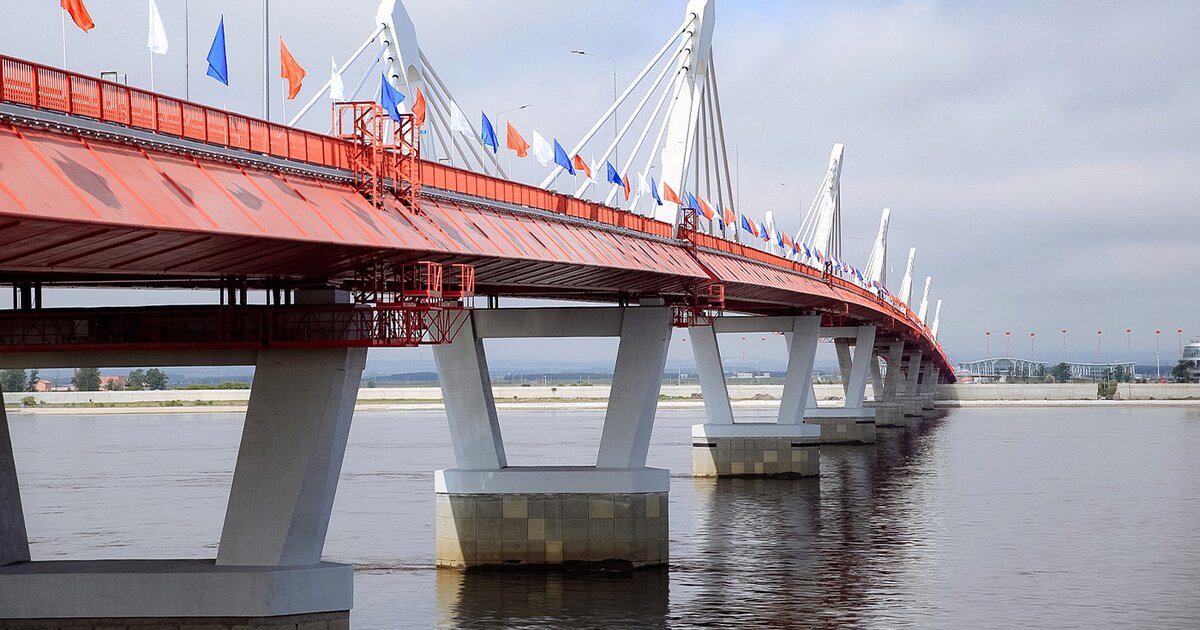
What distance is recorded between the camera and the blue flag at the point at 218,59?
84.8 feet

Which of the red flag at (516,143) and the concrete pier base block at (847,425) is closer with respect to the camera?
the red flag at (516,143)

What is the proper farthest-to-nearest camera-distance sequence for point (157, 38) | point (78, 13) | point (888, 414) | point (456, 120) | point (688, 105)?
point (888, 414) < point (688, 105) < point (456, 120) < point (157, 38) < point (78, 13)

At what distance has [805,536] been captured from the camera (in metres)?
53.2

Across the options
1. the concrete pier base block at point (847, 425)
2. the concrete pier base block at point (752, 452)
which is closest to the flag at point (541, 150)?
the concrete pier base block at point (752, 452)

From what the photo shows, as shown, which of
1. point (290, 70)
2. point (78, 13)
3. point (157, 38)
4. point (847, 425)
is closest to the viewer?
point (78, 13)

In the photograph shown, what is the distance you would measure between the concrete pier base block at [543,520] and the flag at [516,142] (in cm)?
947

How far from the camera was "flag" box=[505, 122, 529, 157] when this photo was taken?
40.2m

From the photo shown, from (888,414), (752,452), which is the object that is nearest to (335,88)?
(752,452)

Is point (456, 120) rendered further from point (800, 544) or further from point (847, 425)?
point (847, 425)

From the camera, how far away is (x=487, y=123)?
37.9m

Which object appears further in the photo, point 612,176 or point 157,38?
point 612,176

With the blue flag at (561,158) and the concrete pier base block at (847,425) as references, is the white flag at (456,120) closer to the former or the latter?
the blue flag at (561,158)

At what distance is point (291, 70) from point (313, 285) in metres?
4.25

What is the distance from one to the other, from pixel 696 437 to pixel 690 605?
38.7 metres
